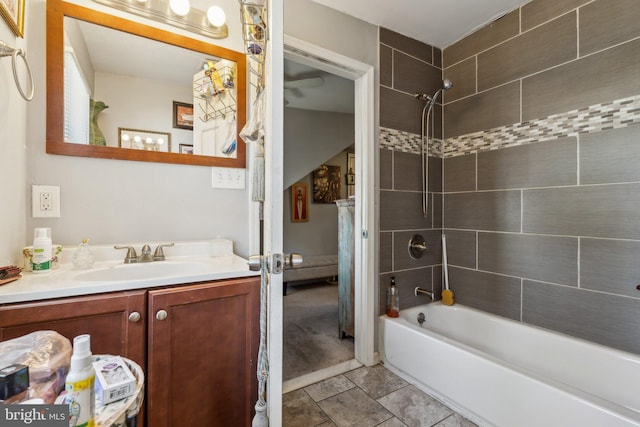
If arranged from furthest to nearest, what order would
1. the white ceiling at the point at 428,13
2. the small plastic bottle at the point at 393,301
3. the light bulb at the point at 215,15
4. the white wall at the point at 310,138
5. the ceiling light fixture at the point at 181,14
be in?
the white wall at the point at 310,138
the small plastic bottle at the point at 393,301
the white ceiling at the point at 428,13
the light bulb at the point at 215,15
the ceiling light fixture at the point at 181,14

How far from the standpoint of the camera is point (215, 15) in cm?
150

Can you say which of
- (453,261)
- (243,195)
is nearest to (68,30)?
(243,195)

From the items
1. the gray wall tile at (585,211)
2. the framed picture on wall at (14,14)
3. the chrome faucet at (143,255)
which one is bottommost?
the chrome faucet at (143,255)

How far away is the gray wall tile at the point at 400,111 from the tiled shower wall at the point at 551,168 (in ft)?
1.09

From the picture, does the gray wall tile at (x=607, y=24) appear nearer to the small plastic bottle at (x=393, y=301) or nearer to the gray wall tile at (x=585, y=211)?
the gray wall tile at (x=585, y=211)

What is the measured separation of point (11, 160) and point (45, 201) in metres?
0.22

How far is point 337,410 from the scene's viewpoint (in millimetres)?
1549

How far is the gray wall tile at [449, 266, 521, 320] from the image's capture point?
189 cm

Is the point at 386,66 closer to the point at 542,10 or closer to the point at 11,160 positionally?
the point at 542,10

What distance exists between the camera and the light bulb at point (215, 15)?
4.90 ft

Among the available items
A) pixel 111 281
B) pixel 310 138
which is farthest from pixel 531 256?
pixel 310 138

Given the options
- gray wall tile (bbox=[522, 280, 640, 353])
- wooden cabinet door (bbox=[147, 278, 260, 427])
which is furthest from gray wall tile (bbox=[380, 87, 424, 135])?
wooden cabinet door (bbox=[147, 278, 260, 427])

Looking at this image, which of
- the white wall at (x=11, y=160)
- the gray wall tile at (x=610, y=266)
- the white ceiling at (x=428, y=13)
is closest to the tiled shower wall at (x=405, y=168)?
the white ceiling at (x=428, y=13)

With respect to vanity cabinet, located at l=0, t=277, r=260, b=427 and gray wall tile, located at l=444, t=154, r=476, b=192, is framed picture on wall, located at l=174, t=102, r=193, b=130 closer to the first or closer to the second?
vanity cabinet, located at l=0, t=277, r=260, b=427
